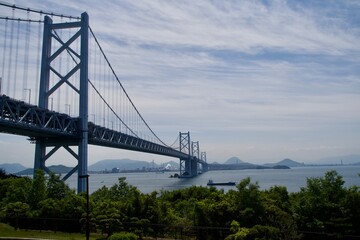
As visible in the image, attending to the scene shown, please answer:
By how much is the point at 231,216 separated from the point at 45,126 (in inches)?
561

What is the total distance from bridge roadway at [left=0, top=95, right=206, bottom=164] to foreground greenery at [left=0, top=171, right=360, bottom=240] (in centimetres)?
553

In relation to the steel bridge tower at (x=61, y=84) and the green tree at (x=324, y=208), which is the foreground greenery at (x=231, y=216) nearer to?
the green tree at (x=324, y=208)

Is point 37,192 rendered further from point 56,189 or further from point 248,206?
point 248,206

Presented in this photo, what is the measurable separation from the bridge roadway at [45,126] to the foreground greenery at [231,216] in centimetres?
553

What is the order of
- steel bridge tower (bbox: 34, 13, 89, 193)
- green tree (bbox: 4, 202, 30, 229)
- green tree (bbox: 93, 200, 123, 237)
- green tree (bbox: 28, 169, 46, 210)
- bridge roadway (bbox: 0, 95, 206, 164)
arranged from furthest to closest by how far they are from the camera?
steel bridge tower (bbox: 34, 13, 89, 193), bridge roadway (bbox: 0, 95, 206, 164), green tree (bbox: 28, 169, 46, 210), green tree (bbox: 4, 202, 30, 229), green tree (bbox: 93, 200, 123, 237)

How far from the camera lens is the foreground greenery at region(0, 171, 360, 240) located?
1454 cm

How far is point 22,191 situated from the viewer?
21.1 metres

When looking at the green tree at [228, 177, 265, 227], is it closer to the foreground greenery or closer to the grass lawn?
the foreground greenery

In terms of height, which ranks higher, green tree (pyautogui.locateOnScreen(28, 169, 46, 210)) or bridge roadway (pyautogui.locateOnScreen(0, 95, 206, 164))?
bridge roadway (pyautogui.locateOnScreen(0, 95, 206, 164))

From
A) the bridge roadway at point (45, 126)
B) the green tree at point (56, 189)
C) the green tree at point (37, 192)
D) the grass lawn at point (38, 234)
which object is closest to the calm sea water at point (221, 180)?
the green tree at point (56, 189)

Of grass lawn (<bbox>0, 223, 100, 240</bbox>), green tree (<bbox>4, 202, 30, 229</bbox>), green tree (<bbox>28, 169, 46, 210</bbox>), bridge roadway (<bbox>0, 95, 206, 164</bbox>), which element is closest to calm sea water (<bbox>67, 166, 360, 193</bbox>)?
bridge roadway (<bbox>0, 95, 206, 164</bbox>)

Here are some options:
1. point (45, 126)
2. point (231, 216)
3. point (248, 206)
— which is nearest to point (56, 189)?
point (45, 126)

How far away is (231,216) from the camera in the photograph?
1575cm

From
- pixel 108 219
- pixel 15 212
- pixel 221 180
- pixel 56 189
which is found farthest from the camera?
pixel 221 180
